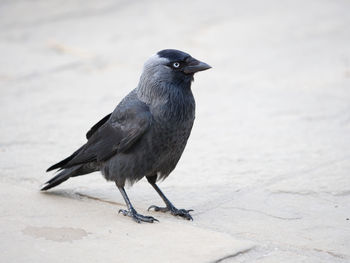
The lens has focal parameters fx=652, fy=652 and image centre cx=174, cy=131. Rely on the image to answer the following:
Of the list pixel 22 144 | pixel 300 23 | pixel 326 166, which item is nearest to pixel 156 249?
pixel 326 166

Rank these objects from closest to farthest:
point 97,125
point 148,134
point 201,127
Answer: point 148,134 → point 97,125 → point 201,127

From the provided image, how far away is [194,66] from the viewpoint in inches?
171

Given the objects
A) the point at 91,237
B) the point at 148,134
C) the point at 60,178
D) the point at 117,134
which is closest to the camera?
the point at 91,237

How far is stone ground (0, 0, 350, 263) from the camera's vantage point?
364 cm

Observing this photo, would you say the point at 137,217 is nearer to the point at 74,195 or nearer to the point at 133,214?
the point at 133,214

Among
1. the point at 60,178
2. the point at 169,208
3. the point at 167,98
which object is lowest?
the point at 169,208

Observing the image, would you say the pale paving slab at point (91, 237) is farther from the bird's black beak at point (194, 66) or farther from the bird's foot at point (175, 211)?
the bird's black beak at point (194, 66)

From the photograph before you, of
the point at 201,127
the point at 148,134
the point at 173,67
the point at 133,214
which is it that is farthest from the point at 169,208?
the point at 201,127

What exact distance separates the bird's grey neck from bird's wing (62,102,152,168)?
0.22ft

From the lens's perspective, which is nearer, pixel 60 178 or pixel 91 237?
pixel 91 237

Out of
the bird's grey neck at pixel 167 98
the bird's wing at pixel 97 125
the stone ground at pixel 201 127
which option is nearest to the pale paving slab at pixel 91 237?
the stone ground at pixel 201 127

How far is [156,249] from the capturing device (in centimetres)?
349

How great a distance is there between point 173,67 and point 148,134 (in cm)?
51

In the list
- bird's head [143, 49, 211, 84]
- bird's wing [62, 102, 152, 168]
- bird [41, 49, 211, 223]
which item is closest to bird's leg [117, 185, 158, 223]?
bird [41, 49, 211, 223]
